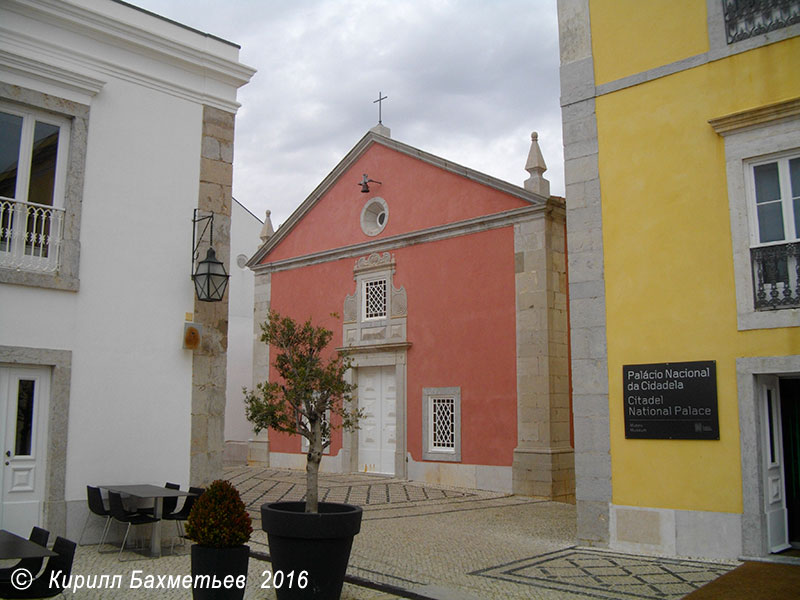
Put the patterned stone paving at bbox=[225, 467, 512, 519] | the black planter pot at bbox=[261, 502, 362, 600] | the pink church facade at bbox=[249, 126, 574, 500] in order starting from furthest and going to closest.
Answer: the pink church facade at bbox=[249, 126, 574, 500] < the patterned stone paving at bbox=[225, 467, 512, 519] < the black planter pot at bbox=[261, 502, 362, 600]

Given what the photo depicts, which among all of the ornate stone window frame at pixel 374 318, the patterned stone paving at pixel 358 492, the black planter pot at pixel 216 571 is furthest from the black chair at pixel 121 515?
the ornate stone window frame at pixel 374 318

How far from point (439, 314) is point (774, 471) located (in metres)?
7.26

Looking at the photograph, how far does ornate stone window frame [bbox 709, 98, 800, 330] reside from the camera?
6254mm

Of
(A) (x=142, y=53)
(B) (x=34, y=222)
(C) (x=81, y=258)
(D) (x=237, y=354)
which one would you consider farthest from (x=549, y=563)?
(D) (x=237, y=354)

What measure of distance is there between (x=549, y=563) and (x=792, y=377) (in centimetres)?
283

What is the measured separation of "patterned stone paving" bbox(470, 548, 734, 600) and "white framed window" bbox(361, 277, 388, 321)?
7962mm

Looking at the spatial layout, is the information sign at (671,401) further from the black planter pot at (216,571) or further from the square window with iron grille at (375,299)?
the square window with iron grille at (375,299)

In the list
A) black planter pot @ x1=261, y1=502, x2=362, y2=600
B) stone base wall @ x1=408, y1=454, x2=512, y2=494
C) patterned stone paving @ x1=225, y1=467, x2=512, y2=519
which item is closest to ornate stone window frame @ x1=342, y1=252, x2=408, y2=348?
stone base wall @ x1=408, y1=454, x2=512, y2=494

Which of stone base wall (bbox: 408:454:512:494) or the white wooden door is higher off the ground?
the white wooden door

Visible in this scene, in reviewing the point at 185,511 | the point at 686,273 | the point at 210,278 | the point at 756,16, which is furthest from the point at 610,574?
the point at 756,16

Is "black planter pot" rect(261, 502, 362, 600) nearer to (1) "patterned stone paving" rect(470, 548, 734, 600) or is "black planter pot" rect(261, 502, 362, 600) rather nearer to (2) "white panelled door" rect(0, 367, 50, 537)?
(1) "patterned stone paving" rect(470, 548, 734, 600)

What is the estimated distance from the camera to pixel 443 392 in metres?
12.8

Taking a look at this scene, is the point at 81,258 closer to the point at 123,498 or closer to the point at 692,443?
the point at 123,498

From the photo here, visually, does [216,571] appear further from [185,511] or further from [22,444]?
[22,444]
